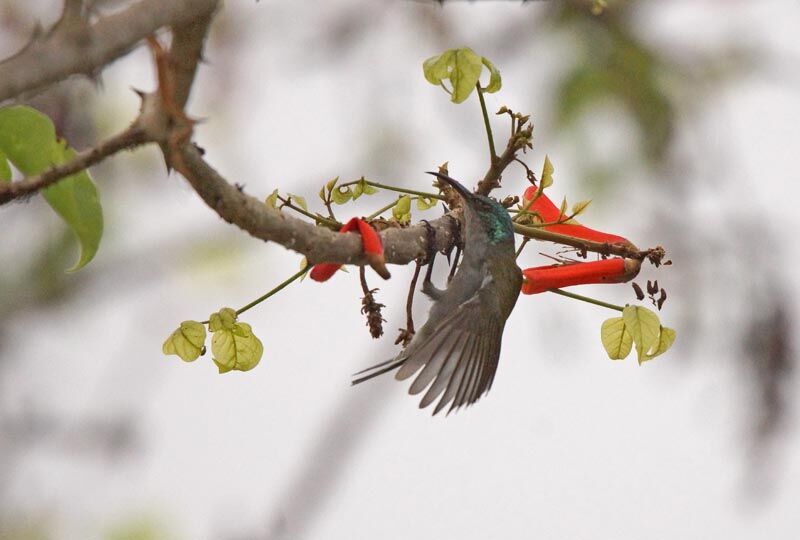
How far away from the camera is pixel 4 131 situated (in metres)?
0.91

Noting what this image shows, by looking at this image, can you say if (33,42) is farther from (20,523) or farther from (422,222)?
(20,523)

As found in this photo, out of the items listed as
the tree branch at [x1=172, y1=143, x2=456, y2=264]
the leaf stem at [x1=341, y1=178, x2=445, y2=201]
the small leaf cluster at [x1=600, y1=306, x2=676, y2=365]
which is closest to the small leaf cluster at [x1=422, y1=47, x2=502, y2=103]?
the leaf stem at [x1=341, y1=178, x2=445, y2=201]

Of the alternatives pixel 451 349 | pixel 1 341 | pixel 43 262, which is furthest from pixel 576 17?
pixel 1 341

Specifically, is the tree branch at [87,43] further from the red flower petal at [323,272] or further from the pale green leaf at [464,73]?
the pale green leaf at [464,73]

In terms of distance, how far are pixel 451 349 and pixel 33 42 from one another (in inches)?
37.2

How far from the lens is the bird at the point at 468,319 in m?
1.37

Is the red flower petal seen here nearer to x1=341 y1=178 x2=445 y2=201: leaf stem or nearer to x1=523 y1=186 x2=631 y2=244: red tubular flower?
x1=341 y1=178 x2=445 y2=201: leaf stem

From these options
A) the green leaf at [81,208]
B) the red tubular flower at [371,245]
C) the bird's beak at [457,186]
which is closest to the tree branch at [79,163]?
the green leaf at [81,208]

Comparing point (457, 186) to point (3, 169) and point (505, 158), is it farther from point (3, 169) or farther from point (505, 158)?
point (3, 169)

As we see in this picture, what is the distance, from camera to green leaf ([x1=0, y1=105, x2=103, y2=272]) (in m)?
0.87

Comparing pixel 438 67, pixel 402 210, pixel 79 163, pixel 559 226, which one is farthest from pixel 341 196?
pixel 79 163

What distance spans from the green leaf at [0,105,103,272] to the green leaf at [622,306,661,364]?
730 mm

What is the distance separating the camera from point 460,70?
1.21 metres

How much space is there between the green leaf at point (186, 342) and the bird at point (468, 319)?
0.21 m
